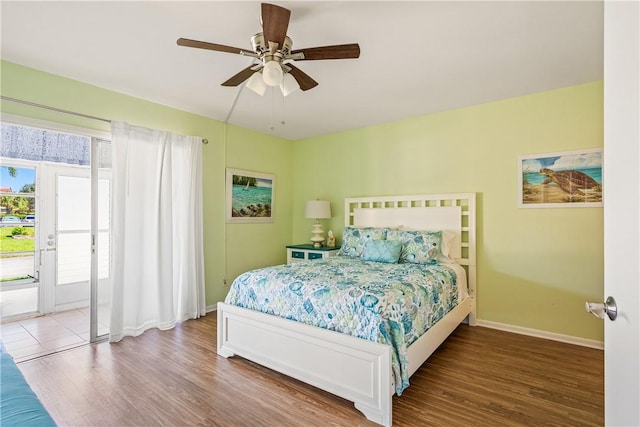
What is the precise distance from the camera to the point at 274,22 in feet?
5.77

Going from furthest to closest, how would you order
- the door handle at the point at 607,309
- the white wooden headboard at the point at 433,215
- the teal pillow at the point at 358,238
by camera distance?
1. the teal pillow at the point at 358,238
2. the white wooden headboard at the point at 433,215
3. the door handle at the point at 607,309

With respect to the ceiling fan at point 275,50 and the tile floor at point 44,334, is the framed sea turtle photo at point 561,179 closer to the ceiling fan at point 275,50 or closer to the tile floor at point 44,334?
the ceiling fan at point 275,50

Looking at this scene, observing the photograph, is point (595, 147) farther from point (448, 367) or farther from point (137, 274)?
point (137, 274)

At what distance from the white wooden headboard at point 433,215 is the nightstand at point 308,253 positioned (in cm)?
56

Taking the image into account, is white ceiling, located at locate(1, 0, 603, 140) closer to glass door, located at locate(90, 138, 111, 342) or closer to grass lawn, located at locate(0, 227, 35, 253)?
glass door, located at locate(90, 138, 111, 342)

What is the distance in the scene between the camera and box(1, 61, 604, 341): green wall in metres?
2.96

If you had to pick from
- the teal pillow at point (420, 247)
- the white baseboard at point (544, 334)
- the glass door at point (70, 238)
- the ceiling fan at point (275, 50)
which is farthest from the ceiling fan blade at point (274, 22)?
the glass door at point (70, 238)

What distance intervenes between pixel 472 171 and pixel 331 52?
239cm

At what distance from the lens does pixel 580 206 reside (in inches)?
119

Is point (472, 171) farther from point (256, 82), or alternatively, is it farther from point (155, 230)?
point (155, 230)

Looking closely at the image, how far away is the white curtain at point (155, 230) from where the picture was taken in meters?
3.12

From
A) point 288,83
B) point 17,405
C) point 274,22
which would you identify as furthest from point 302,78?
point 17,405

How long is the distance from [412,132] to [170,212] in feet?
10.1

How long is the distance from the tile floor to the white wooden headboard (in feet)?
11.4
